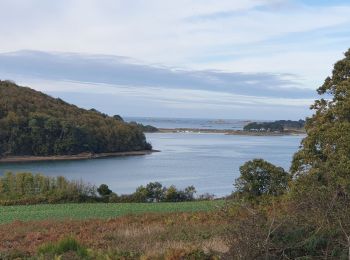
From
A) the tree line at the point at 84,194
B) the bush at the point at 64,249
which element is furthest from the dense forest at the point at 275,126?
the bush at the point at 64,249

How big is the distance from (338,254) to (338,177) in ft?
24.7

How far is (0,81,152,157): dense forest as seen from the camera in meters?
97.8

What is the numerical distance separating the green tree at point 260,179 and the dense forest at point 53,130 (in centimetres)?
8114

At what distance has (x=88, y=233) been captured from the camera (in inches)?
495

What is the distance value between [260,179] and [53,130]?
8767cm

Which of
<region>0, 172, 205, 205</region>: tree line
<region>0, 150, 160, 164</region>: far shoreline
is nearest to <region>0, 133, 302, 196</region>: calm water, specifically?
<region>0, 150, 160, 164</region>: far shoreline

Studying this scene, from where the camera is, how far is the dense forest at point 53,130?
97750 mm

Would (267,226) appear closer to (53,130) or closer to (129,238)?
(129,238)

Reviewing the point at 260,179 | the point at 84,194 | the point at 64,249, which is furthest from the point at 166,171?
the point at 64,249

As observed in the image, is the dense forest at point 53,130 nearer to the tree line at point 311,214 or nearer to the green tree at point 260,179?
the green tree at point 260,179

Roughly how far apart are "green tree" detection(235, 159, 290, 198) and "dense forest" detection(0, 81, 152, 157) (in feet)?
266

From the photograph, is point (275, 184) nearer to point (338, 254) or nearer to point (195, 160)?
point (338, 254)

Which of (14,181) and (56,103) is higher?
(56,103)

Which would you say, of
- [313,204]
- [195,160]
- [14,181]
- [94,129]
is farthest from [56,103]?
[313,204]
